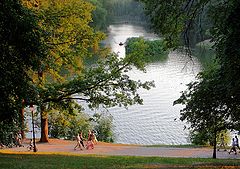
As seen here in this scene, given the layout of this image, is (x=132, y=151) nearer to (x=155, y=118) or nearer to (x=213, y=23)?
(x=213, y=23)

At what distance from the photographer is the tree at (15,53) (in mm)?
11294

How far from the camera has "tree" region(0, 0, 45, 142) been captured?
11.3 m

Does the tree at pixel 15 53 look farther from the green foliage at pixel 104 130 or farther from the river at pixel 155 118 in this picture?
the green foliage at pixel 104 130

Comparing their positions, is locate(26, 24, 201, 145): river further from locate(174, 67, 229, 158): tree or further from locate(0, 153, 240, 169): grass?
locate(0, 153, 240, 169): grass

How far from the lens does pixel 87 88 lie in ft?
67.4

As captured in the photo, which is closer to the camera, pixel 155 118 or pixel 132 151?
pixel 132 151

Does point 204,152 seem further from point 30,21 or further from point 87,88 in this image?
point 30,21

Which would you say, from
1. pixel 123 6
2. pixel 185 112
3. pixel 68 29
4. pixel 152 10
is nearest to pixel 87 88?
pixel 68 29

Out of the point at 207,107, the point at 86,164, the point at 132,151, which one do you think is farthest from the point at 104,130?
the point at 86,164

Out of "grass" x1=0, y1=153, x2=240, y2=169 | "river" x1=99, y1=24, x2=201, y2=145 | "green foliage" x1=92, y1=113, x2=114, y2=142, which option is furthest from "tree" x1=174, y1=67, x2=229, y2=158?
→ "green foliage" x1=92, y1=113, x2=114, y2=142

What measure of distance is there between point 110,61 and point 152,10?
36.8 feet

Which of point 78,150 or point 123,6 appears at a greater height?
point 123,6

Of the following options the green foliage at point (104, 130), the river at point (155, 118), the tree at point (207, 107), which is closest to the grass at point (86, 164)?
the tree at point (207, 107)

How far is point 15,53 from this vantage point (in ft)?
40.7
